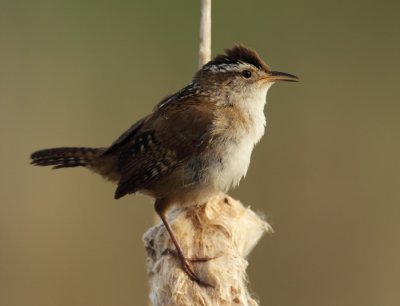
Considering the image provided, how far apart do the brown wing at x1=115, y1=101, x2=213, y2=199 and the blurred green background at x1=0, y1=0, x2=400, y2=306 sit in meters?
1.21

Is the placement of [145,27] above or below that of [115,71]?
above

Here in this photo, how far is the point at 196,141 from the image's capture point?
294cm

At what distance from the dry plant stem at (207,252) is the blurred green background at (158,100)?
1.21m

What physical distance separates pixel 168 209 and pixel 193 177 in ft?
0.63

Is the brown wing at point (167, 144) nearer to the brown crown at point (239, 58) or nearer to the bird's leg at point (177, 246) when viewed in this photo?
the bird's leg at point (177, 246)

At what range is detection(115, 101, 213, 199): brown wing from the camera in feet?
9.59

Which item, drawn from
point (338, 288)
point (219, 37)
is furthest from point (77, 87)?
point (338, 288)

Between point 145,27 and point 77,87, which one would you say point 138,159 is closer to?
point 77,87

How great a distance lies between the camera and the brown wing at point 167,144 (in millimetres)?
2922

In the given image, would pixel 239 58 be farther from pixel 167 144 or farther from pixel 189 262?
pixel 189 262

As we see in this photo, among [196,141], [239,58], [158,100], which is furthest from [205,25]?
[158,100]

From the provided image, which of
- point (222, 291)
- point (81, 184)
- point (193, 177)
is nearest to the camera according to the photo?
point (222, 291)

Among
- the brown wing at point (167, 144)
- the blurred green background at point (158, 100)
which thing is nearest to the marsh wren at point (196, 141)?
the brown wing at point (167, 144)

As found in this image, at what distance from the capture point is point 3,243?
3.96 m
